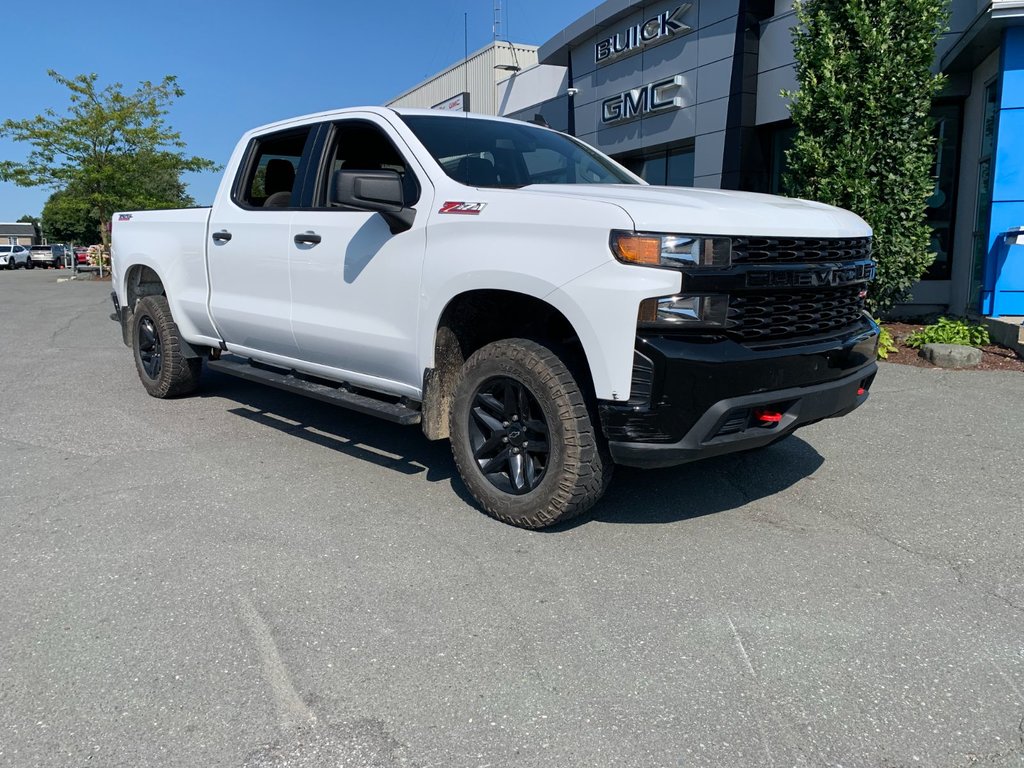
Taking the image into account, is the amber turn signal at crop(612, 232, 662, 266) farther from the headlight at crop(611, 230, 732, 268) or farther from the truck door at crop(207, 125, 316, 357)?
the truck door at crop(207, 125, 316, 357)

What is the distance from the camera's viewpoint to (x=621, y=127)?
56.4 feet

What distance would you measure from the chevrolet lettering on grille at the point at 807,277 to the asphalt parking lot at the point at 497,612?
1.15 metres

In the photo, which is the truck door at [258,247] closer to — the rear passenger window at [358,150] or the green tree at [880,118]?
the rear passenger window at [358,150]

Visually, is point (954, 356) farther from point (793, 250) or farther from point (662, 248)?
point (662, 248)

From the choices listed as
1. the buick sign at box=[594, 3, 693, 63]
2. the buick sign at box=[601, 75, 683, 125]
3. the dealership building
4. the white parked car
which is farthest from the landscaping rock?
the white parked car

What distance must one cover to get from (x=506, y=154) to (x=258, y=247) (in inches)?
65.4

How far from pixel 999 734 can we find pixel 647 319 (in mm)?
1754

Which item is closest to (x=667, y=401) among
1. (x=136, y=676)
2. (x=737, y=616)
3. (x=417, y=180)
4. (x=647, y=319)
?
(x=647, y=319)

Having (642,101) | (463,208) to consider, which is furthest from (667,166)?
(463,208)

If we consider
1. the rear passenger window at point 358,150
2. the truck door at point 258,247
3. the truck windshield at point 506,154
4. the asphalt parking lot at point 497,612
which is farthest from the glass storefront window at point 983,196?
the truck door at point 258,247

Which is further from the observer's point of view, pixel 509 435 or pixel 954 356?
pixel 954 356

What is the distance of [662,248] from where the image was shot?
326 centimetres

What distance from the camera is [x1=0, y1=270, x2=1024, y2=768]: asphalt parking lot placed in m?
2.39

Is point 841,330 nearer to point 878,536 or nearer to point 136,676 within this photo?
point 878,536
